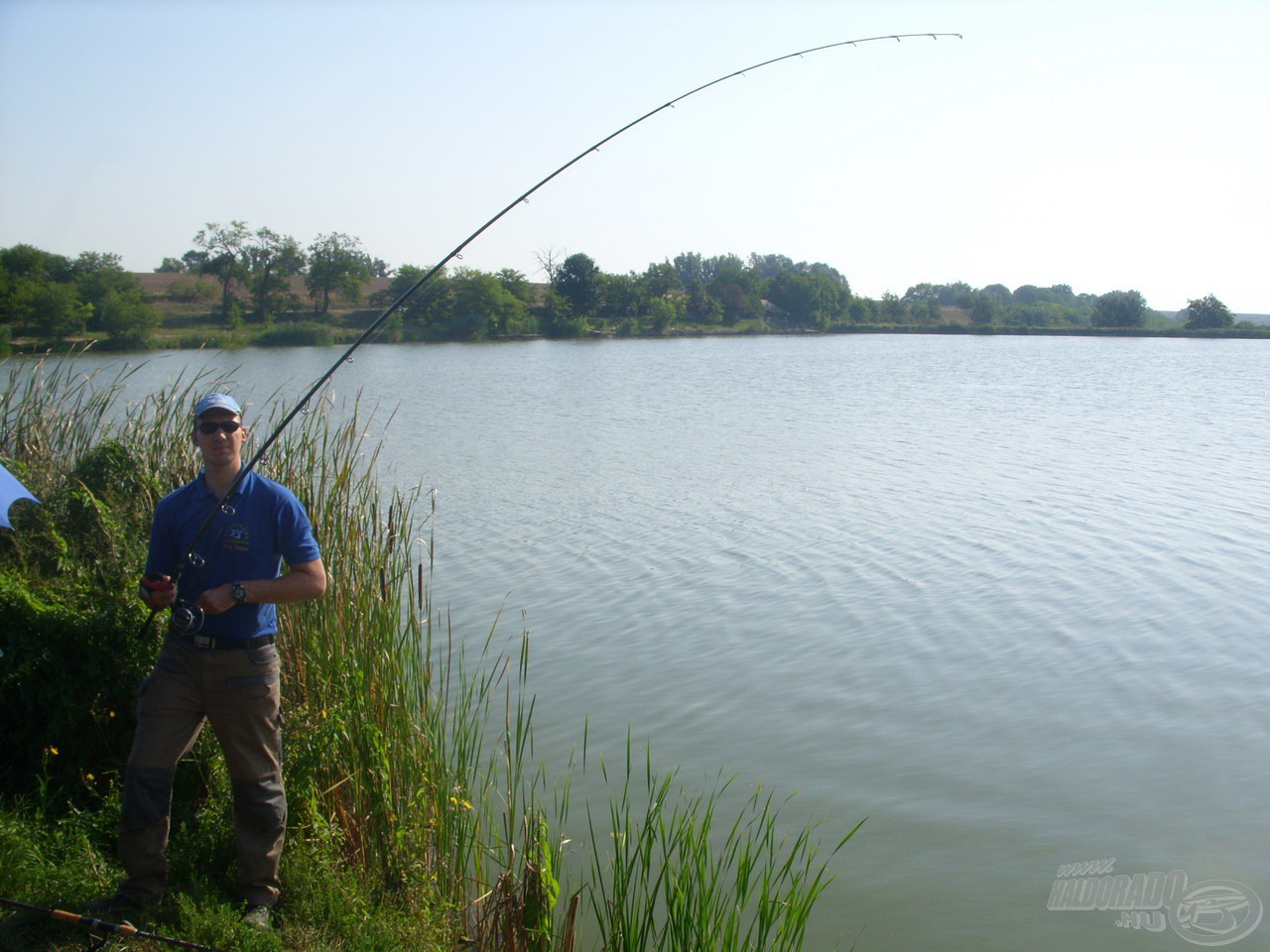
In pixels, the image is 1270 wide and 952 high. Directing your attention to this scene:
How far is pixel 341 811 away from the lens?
452 centimetres

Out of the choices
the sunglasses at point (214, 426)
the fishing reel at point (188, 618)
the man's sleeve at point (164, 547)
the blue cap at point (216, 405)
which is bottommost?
the fishing reel at point (188, 618)

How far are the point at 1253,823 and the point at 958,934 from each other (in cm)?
207

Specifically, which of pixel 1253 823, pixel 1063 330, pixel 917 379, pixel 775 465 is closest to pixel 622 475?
pixel 775 465

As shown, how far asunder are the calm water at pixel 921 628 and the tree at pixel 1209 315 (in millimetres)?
68337

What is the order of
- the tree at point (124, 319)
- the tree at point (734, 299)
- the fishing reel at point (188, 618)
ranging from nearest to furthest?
the fishing reel at point (188, 618), the tree at point (124, 319), the tree at point (734, 299)

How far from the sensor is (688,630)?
9141 millimetres

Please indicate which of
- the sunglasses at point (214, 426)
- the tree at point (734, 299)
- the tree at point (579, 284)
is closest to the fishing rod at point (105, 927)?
the sunglasses at point (214, 426)

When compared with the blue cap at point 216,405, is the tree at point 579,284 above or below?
above

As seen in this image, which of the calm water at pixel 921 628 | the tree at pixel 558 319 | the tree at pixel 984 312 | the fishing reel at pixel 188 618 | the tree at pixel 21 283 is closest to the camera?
the fishing reel at pixel 188 618

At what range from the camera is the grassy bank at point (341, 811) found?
12.4 feet

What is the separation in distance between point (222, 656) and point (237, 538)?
43cm

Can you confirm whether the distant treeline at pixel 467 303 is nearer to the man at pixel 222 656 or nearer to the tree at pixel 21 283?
the tree at pixel 21 283

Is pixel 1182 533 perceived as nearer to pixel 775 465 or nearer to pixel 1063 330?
pixel 775 465

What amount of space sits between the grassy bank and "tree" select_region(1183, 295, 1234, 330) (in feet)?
292
